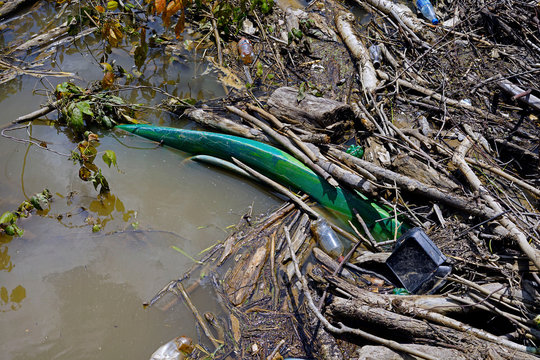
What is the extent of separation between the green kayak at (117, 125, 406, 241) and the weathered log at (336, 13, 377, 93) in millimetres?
1819

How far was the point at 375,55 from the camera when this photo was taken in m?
5.64

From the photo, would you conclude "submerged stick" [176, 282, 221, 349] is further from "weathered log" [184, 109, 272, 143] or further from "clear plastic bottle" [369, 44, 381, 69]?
"clear plastic bottle" [369, 44, 381, 69]

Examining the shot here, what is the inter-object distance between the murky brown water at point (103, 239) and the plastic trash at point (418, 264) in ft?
4.89

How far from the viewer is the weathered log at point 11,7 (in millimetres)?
6047

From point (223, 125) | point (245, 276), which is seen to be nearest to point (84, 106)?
point (223, 125)

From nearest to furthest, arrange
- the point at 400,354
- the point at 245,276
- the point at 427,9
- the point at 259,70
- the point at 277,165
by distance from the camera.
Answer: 1. the point at 400,354
2. the point at 245,276
3. the point at 277,165
4. the point at 259,70
5. the point at 427,9

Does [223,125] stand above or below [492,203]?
above

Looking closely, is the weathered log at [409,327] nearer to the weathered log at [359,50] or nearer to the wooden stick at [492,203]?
the wooden stick at [492,203]

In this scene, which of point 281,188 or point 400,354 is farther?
point 281,188

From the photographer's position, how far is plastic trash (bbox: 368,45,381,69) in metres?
5.59

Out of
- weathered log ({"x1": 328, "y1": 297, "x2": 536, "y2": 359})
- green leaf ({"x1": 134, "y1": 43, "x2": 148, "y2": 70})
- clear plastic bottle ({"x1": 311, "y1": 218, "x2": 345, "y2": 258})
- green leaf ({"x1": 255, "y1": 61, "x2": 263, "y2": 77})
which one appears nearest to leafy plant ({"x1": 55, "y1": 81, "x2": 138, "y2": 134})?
green leaf ({"x1": 134, "y1": 43, "x2": 148, "y2": 70})

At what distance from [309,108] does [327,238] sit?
1.59 m

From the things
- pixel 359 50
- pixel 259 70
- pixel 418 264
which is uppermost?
pixel 259 70

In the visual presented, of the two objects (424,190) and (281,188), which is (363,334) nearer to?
(424,190)
